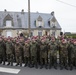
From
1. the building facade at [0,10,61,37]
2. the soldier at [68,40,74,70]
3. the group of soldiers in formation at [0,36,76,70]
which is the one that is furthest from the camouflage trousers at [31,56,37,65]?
the building facade at [0,10,61,37]

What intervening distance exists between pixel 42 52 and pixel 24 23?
108ft

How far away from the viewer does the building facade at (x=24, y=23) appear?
4609 centimetres

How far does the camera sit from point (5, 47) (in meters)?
14.7

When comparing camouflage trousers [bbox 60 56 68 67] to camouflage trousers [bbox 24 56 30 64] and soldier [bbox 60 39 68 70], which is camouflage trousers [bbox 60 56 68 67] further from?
camouflage trousers [bbox 24 56 30 64]

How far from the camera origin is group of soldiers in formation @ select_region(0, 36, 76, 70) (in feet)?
43.3

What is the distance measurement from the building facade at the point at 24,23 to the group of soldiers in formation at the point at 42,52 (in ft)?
101

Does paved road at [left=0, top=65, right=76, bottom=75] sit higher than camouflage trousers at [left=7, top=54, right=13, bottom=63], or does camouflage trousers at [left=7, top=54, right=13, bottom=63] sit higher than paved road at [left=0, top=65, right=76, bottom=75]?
camouflage trousers at [left=7, top=54, right=13, bottom=63]

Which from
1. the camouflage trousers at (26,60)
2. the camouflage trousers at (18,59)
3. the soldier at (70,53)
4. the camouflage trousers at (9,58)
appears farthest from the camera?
the camouflage trousers at (9,58)

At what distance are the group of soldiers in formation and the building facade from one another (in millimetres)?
30797

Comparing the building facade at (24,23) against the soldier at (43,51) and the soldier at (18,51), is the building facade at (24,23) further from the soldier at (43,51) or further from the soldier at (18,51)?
the soldier at (43,51)

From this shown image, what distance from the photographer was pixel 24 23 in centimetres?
4625

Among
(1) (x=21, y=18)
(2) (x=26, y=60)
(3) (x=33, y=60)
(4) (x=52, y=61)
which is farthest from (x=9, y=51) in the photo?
(1) (x=21, y=18)

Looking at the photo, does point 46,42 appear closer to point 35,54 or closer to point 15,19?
point 35,54

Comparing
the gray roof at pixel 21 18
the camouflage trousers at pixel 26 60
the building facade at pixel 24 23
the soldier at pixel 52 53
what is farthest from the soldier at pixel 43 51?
the gray roof at pixel 21 18
